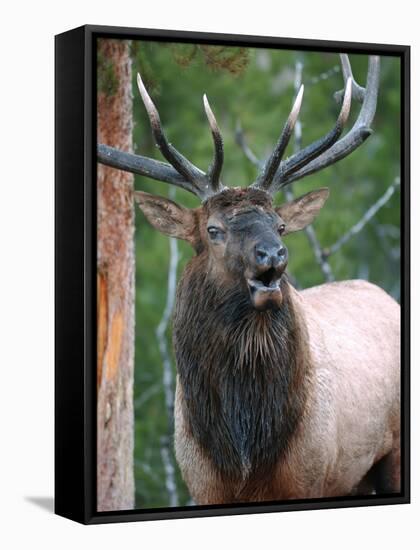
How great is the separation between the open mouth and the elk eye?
0.30 m

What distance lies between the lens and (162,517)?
7.17m

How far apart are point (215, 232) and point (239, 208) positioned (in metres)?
0.16

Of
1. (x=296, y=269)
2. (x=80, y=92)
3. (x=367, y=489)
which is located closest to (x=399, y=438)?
(x=367, y=489)

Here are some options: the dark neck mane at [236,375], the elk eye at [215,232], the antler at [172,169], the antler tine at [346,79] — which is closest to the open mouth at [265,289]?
the dark neck mane at [236,375]

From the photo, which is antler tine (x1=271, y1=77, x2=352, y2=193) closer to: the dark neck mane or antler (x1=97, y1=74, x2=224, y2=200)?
antler (x1=97, y1=74, x2=224, y2=200)

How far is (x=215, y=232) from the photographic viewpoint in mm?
7055

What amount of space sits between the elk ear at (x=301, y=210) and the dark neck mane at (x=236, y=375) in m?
0.43

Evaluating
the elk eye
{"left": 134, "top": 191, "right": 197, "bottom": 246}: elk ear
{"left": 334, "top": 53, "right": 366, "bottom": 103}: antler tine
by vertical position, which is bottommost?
the elk eye

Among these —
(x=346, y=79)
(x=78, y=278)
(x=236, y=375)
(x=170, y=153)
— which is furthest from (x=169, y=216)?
(x=346, y=79)

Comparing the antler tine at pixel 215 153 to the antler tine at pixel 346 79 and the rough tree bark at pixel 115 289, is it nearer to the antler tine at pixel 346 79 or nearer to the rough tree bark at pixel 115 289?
the rough tree bark at pixel 115 289

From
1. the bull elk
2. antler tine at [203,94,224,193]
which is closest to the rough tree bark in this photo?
the bull elk

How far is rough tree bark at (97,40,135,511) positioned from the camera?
7449 mm

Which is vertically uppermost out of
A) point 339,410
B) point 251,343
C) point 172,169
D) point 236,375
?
point 172,169

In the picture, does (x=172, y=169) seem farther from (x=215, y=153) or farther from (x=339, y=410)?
(x=339, y=410)
